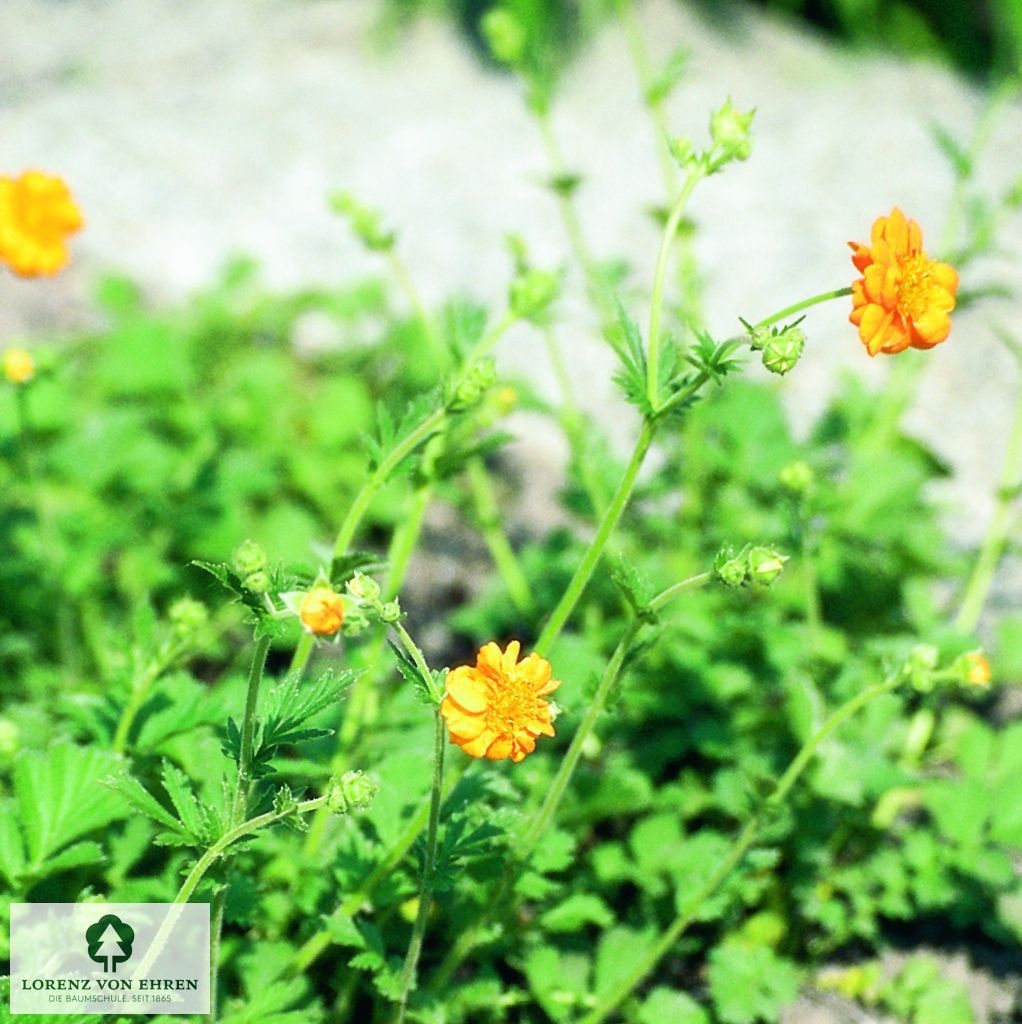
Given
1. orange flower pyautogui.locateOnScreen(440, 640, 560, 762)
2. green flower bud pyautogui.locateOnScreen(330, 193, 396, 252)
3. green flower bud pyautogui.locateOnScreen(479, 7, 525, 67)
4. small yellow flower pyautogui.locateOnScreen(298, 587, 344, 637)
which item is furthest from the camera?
green flower bud pyautogui.locateOnScreen(479, 7, 525, 67)

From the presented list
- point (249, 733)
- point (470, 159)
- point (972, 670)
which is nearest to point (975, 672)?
point (972, 670)

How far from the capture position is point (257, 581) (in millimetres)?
1075

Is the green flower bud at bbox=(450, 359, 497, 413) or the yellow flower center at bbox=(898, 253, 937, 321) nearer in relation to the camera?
the yellow flower center at bbox=(898, 253, 937, 321)

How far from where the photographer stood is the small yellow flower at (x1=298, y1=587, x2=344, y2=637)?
1.02 metres

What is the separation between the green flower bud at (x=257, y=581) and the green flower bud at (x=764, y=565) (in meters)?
0.49

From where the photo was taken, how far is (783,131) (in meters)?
4.04

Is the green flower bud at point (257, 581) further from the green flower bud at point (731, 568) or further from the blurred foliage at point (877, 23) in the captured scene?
the blurred foliage at point (877, 23)

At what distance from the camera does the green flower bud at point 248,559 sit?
42.0 inches

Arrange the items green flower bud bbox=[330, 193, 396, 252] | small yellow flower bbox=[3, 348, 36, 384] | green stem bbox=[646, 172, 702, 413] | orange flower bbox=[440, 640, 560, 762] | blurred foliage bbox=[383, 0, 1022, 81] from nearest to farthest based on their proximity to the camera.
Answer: orange flower bbox=[440, 640, 560, 762], green stem bbox=[646, 172, 702, 413], small yellow flower bbox=[3, 348, 36, 384], green flower bud bbox=[330, 193, 396, 252], blurred foliage bbox=[383, 0, 1022, 81]

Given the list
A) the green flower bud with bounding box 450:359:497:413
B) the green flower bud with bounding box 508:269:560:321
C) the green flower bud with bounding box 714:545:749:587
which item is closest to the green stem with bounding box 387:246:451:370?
the green flower bud with bounding box 508:269:560:321

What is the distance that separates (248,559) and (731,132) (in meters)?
0.69

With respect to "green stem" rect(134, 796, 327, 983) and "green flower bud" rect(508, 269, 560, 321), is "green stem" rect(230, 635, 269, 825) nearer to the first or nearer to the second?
"green stem" rect(134, 796, 327, 983)

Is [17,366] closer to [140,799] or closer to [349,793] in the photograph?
[140,799]

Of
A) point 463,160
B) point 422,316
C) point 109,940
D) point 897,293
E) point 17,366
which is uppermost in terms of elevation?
point 463,160
